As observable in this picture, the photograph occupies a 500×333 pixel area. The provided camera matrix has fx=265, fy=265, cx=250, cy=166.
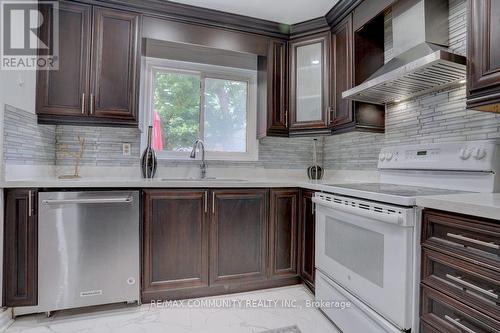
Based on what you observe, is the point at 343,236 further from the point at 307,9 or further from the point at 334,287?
the point at 307,9

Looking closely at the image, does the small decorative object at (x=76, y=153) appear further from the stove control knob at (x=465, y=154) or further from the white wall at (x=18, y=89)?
the stove control knob at (x=465, y=154)

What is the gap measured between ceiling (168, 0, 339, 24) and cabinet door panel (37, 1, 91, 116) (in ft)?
2.55

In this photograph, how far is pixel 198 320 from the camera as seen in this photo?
1.71m

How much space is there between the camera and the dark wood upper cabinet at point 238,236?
1.98m

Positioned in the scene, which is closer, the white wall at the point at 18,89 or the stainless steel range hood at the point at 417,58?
the stainless steel range hood at the point at 417,58

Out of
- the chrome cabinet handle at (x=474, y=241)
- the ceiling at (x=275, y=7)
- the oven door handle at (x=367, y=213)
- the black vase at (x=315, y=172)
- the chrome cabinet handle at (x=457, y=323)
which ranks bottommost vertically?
the chrome cabinet handle at (x=457, y=323)

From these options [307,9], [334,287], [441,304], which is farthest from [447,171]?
[307,9]

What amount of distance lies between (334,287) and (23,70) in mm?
2480

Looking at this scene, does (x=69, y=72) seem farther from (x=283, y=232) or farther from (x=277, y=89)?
(x=283, y=232)

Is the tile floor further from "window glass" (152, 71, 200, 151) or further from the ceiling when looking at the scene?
the ceiling

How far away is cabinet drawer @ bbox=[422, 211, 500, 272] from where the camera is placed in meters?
0.88

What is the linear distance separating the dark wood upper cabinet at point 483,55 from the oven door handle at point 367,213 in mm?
640

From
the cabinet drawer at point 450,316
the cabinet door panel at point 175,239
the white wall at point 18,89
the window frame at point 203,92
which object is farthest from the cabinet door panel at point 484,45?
the white wall at point 18,89

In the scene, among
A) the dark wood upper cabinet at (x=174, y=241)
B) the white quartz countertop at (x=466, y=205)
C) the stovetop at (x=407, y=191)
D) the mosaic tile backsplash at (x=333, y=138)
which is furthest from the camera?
the dark wood upper cabinet at (x=174, y=241)
